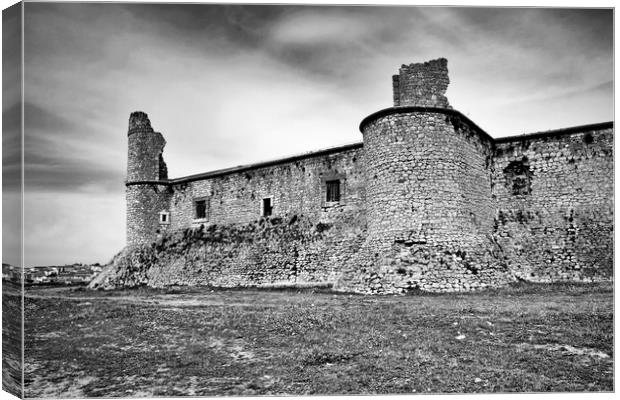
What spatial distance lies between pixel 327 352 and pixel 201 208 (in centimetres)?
1812

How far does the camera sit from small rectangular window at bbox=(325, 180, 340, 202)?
18.2 metres

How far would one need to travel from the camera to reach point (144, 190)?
23719 millimetres

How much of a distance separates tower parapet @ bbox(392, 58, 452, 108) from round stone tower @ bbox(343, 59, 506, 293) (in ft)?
0.11

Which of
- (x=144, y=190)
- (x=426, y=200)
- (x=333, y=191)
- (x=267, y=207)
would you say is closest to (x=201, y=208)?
(x=144, y=190)

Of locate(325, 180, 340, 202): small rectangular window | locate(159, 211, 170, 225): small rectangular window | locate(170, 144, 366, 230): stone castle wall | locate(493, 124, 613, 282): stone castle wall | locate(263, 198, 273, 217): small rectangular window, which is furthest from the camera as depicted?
locate(159, 211, 170, 225): small rectangular window

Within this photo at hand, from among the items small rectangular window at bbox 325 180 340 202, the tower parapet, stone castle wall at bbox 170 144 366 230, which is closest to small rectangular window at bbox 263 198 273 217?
stone castle wall at bbox 170 144 366 230

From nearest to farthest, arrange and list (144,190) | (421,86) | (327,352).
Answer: (327,352), (421,86), (144,190)

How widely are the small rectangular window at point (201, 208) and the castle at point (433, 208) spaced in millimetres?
4086

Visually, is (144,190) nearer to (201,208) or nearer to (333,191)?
(201,208)

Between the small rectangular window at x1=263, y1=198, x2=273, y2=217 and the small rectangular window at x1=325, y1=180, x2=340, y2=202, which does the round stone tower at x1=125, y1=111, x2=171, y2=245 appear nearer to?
the small rectangular window at x1=263, y1=198, x2=273, y2=217

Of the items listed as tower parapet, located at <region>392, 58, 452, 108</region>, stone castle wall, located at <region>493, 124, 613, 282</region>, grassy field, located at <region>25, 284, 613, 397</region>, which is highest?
tower parapet, located at <region>392, 58, 452, 108</region>

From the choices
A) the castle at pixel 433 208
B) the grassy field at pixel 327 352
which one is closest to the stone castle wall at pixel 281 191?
the castle at pixel 433 208

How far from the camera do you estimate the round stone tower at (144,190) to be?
23.4m

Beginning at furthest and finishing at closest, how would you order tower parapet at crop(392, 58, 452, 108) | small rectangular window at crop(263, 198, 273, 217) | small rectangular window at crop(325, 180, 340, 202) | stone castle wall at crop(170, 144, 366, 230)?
small rectangular window at crop(263, 198, 273, 217), small rectangular window at crop(325, 180, 340, 202), stone castle wall at crop(170, 144, 366, 230), tower parapet at crop(392, 58, 452, 108)
